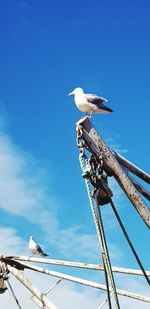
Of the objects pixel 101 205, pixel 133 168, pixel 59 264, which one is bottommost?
pixel 101 205

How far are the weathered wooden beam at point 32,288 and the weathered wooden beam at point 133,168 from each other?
5403mm

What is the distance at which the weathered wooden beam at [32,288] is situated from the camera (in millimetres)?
11398

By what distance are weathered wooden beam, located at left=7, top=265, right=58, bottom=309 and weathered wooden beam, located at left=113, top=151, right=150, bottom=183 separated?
540cm

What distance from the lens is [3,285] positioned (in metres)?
13.1

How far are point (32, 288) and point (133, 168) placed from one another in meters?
6.10

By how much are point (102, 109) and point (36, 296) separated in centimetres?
526

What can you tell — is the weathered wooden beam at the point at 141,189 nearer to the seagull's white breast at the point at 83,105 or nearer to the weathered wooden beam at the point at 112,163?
the weathered wooden beam at the point at 112,163

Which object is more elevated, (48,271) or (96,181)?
(48,271)

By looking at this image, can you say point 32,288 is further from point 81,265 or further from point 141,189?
point 141,189

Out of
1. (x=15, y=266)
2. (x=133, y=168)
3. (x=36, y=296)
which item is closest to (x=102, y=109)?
(x=133, y=168)

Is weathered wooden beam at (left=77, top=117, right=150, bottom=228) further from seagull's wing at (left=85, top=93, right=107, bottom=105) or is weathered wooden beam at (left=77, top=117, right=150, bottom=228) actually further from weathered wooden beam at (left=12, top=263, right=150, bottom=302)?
Result: weathered wooden beam at (left=12, top=263, right=150, bottom=302)

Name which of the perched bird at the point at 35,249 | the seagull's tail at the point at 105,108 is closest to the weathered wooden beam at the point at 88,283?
the seagull's tail at the point at 105,108

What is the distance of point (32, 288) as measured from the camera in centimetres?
1195

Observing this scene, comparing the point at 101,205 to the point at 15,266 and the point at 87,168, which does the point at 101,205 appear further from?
the point at 15,266
